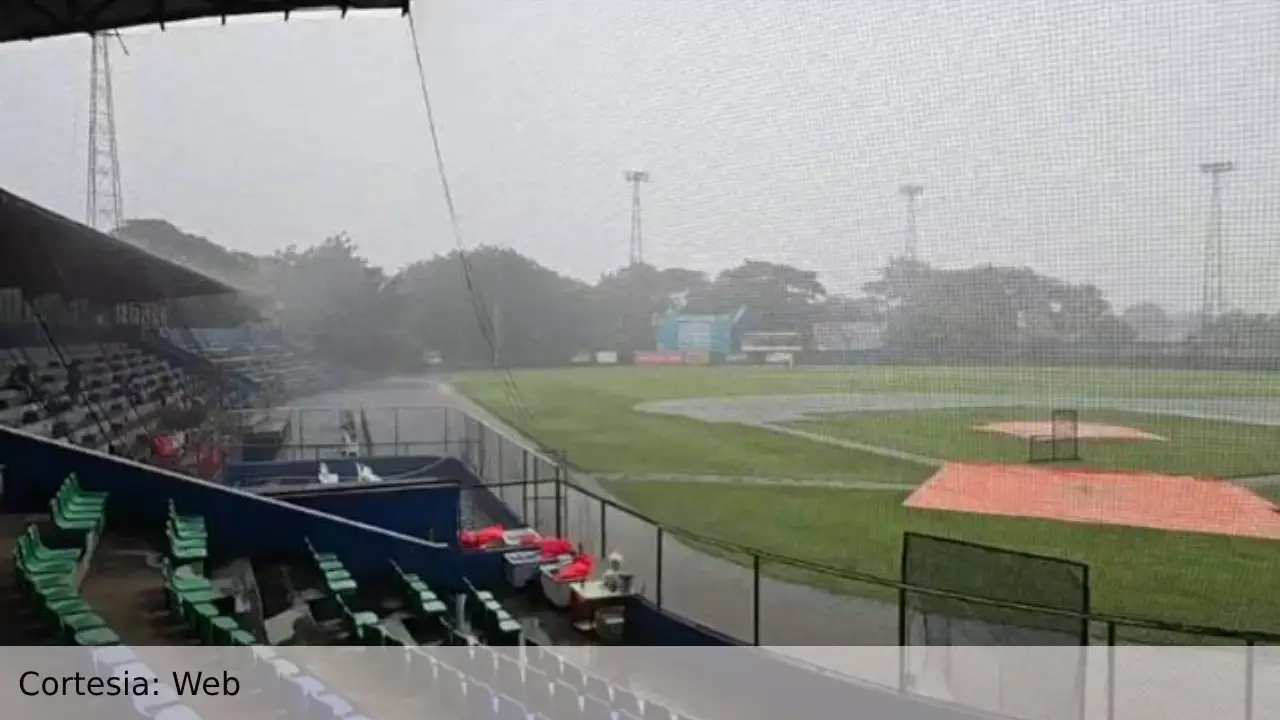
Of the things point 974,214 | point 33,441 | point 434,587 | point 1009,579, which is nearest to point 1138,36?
point 974,214

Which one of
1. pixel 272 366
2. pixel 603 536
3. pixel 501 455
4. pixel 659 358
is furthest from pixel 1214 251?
pixel 272 366

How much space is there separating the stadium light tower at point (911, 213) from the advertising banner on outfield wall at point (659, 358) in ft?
3.88

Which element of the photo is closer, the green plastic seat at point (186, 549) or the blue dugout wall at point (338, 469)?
the green plastic seat at point (186, 549)

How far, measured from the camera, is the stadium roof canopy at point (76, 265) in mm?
4945

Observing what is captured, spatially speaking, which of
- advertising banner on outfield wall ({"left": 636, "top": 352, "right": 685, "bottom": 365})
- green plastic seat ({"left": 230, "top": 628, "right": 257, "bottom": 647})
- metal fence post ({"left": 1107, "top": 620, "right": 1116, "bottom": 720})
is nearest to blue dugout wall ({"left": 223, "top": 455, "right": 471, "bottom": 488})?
advertising banner on outfield wall ({"left": 636, "top": 352, "right": 685, "bottom": 365})

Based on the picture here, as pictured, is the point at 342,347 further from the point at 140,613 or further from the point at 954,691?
the point at 954,691

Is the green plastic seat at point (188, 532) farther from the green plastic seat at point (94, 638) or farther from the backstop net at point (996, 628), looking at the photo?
the backstop net at point (996, 628)

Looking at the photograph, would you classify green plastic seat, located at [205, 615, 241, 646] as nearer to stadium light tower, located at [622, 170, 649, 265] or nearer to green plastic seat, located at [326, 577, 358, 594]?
green plastic seat, located at [326, 577, 358, 594]

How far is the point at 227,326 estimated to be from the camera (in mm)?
6168

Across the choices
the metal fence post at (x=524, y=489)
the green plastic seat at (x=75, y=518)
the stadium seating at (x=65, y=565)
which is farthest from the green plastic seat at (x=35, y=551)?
the metal fence post at (x=524, y=489)

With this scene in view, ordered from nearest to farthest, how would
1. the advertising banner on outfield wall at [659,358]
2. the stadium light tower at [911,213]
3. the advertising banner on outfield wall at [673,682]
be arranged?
the advertising banner on outfield wall at [673,682] → the stadium light tower at [911,213] → the advertising banner on outfield wall at [659,358]

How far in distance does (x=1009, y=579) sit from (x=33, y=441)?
155 inches

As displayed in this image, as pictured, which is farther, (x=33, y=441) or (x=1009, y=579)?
(x=33, y=441)

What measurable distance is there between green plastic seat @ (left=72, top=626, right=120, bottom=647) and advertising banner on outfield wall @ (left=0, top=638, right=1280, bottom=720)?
0.03 m
